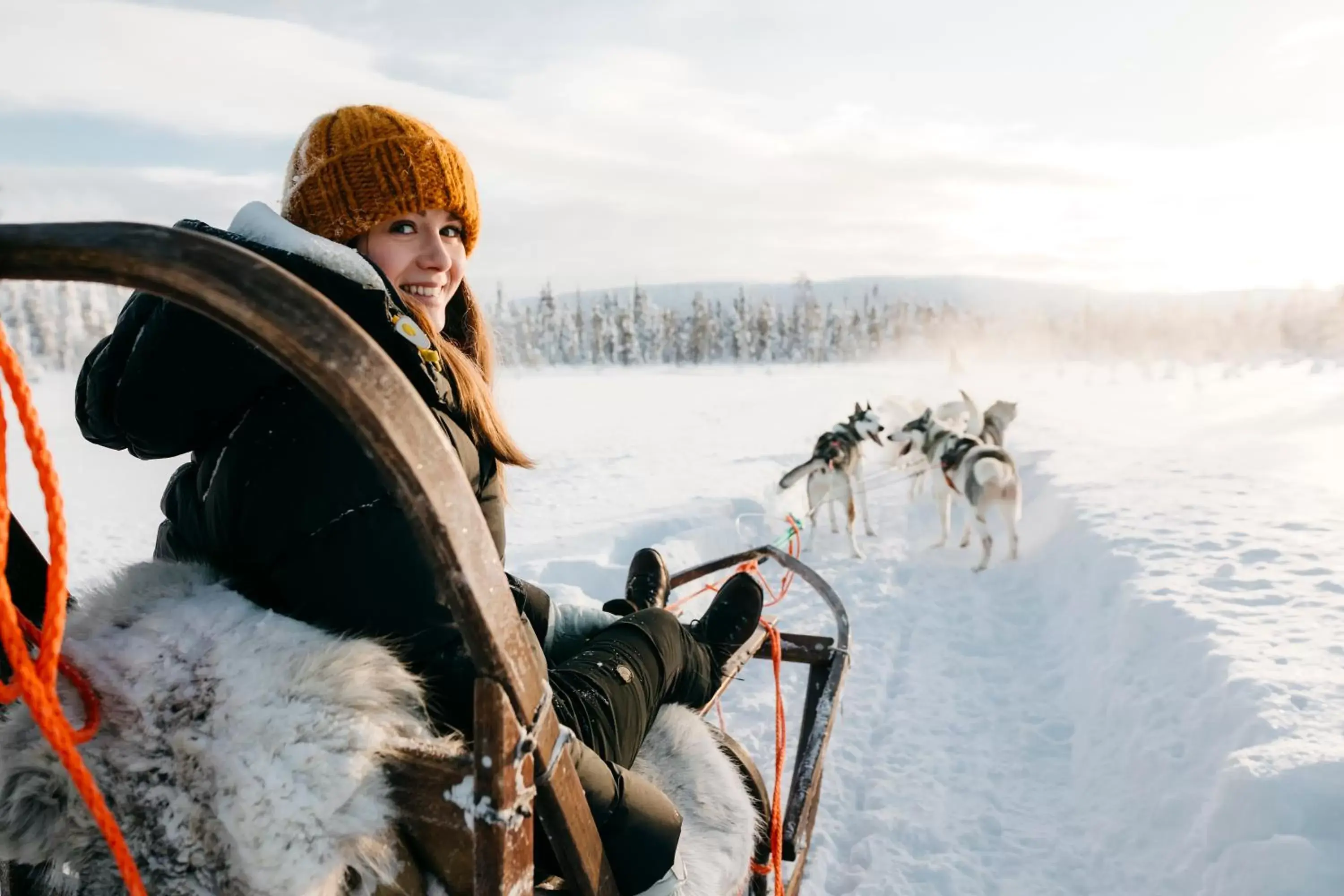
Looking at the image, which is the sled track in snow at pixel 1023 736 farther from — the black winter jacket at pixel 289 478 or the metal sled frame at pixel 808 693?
the black winter jacket at pixel 289 478

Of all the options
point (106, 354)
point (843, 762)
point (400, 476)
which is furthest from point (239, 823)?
point (843, 762)

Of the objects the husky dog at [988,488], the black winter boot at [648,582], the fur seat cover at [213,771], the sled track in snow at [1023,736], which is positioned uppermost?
the fur seat cover at [213,771]

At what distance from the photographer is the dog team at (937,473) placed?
763 cm

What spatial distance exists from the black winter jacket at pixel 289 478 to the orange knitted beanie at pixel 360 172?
65 cm

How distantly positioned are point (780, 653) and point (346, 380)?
2.49 m

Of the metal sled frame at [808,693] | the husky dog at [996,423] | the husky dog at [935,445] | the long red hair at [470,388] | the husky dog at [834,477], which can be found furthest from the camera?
the husky dog at [996,423]

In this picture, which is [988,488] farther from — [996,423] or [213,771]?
[213,771]

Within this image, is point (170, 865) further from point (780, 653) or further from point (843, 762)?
point (843, 762)

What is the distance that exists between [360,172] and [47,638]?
142cm

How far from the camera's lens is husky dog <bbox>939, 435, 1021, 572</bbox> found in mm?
7582

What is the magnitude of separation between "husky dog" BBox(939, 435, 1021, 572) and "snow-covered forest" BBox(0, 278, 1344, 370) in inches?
2193

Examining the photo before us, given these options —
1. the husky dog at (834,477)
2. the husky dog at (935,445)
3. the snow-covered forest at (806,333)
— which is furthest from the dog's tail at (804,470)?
the snow-covered forest at (806,333)

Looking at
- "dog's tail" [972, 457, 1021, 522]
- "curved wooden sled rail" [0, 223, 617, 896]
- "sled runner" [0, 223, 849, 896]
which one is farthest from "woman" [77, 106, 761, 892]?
"dog's tail" [972, 457, 1021, 522]

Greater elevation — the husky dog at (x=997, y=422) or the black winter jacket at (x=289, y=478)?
the black winter jacket at (x=289, y=478)
